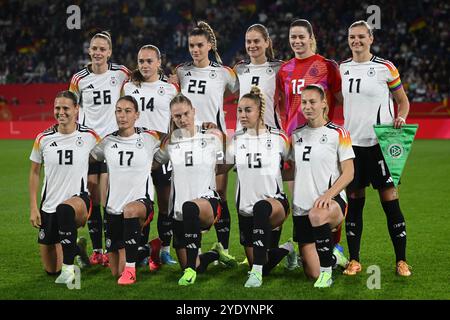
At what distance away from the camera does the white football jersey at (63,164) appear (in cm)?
563

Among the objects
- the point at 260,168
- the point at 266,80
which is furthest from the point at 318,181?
the point at 266,80

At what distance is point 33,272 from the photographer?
19.5 ft

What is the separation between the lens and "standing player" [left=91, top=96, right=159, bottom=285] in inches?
219

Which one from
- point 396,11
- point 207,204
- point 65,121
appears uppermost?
point 396,11

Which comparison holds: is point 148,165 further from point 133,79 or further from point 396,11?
point 396,11

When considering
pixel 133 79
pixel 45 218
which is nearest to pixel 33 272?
pixel 45 218

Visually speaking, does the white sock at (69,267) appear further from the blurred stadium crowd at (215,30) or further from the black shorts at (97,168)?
the blurred stadium crowd at (215,30)

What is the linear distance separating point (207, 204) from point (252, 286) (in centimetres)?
68

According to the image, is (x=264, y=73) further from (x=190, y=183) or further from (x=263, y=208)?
(x=263, y=208)

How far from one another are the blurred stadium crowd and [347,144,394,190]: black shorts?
17271mm

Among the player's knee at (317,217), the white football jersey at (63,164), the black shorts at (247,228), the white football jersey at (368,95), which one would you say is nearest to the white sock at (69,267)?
the white football jersey at (63,164)

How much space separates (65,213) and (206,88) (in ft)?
5.54

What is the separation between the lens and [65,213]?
5375mm

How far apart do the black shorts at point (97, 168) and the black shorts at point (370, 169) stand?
6.84 ft
